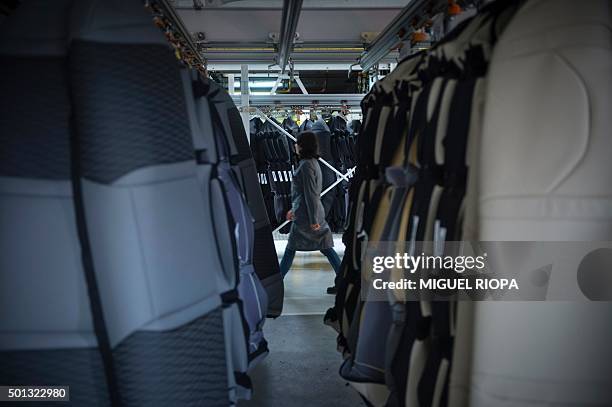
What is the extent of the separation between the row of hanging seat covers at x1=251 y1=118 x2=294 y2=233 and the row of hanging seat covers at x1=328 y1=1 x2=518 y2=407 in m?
3.38

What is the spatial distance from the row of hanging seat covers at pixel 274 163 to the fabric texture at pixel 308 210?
4.71ft

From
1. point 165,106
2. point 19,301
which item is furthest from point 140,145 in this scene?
point 19,301

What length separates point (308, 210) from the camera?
3510 millimetres

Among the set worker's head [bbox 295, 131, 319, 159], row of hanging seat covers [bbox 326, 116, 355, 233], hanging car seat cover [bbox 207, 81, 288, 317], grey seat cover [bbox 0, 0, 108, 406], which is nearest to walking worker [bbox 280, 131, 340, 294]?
worker's head [bbox 295, 131, 319, 159]

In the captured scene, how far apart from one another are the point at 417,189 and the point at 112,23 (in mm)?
875

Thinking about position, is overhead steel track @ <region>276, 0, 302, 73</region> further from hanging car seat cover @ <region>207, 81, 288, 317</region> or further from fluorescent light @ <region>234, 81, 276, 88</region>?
fluorescent light @ <region>234, 81, 276, 88</region>

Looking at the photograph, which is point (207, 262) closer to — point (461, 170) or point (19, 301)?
point (19, 301)

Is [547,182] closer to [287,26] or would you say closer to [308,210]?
[287,26]

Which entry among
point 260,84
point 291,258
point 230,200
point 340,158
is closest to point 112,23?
point 230,200

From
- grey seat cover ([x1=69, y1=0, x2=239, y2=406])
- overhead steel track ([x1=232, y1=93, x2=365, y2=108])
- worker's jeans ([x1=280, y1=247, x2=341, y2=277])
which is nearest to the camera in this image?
grey seat cover ([x1=69, y1=0, x2=239, y2=406])

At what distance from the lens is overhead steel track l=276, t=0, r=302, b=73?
1.90 metres

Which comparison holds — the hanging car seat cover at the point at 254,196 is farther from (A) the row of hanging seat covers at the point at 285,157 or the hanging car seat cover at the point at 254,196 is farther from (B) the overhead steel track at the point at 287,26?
(A) the row of hanging seat covers at the point at 285,157

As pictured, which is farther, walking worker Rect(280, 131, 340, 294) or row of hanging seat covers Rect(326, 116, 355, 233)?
row of hanging seat covers Rect(326, 116, 355, 233)

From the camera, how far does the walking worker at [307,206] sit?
11.4 ft
